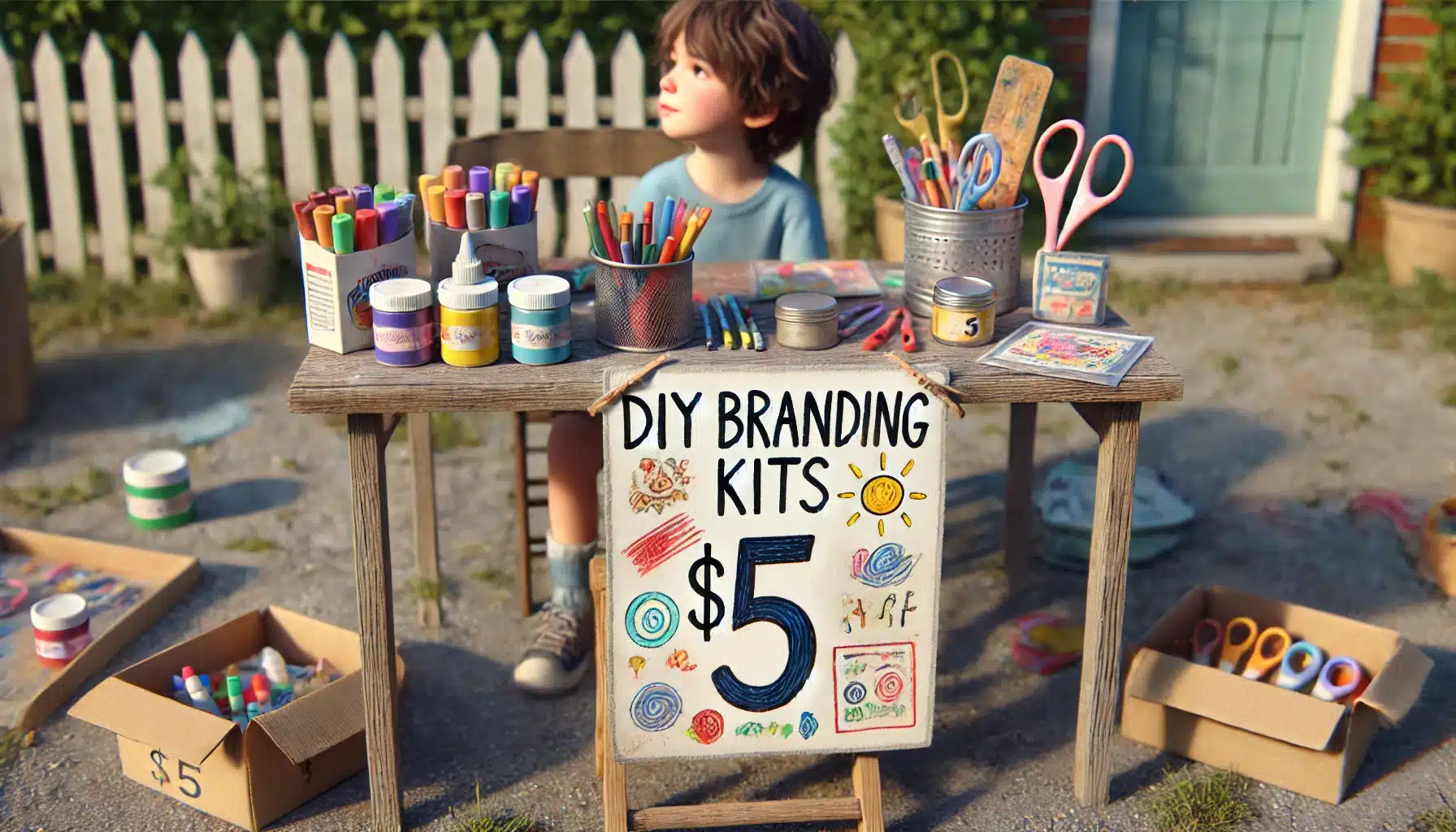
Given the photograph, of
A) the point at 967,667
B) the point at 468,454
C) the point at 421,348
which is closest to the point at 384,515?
the point at 421,348

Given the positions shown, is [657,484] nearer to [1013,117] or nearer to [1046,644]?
[1013,117]

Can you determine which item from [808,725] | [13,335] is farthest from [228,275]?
[808,725]

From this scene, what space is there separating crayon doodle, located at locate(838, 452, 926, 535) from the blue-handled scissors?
0.51m

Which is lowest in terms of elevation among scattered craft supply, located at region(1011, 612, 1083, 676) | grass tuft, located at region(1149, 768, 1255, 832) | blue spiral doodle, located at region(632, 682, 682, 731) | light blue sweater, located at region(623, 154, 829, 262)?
grass tuft, located at region(1149, 768, 1255, 832)

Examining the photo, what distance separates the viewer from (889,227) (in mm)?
6223

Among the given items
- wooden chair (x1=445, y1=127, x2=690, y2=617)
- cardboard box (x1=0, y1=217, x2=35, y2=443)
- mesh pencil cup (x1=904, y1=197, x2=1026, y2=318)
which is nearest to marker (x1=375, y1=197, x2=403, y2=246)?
mesh pencil cup (x1=904, y1=197, x2=1026, y2=318)

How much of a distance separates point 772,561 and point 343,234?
932 millimetres

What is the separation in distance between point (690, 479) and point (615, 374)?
0.23 m

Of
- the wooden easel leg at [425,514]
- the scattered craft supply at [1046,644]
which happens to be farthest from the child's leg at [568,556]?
the scattered craft supply at [1046,644]

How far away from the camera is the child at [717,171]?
3094 millimetres

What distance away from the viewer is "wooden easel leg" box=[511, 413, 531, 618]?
3.60 m

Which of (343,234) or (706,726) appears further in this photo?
(706,726)

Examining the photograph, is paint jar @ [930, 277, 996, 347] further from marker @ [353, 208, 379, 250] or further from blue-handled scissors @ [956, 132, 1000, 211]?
marker @ [353, 208, 379, 250]

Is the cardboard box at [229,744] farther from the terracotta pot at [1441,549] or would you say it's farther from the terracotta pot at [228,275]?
the terracotta pot at [228,275]
